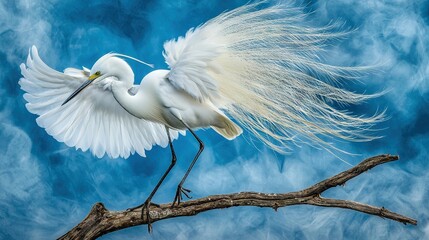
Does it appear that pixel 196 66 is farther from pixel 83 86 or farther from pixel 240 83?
pixel 83 86

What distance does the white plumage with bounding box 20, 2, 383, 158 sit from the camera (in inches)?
113

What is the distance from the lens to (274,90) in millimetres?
Answer: 2992

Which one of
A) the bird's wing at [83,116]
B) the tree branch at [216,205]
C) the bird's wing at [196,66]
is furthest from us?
the bird's wing at [83,116]

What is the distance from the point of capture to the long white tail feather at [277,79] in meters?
2.94

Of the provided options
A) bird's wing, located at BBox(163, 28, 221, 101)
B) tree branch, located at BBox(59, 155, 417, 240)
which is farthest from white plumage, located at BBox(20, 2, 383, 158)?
tree branch, located at BBox(59, 155, 417, 240)

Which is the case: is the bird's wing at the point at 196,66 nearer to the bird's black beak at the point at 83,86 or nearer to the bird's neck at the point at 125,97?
the bird's neck at the point at 125,97

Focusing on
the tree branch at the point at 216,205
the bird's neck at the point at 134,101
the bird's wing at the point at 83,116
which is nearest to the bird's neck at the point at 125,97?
the bird's neck at the point at 134,101

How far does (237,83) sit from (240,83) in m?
0.01

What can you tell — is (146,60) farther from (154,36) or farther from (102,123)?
(102,123)

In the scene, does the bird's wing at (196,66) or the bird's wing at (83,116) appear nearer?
the bird's wing at (196,66)

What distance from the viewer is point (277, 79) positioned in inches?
118

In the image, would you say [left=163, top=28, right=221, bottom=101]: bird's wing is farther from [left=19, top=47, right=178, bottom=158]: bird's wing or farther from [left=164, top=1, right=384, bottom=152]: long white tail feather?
[left=19, top=47, right=178, bottom=158]: bird's wing

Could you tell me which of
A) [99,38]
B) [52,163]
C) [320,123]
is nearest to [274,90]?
[320,123]

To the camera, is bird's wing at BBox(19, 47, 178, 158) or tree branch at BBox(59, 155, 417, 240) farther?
bird's wing at BBox(19, 47, 178, 158)
